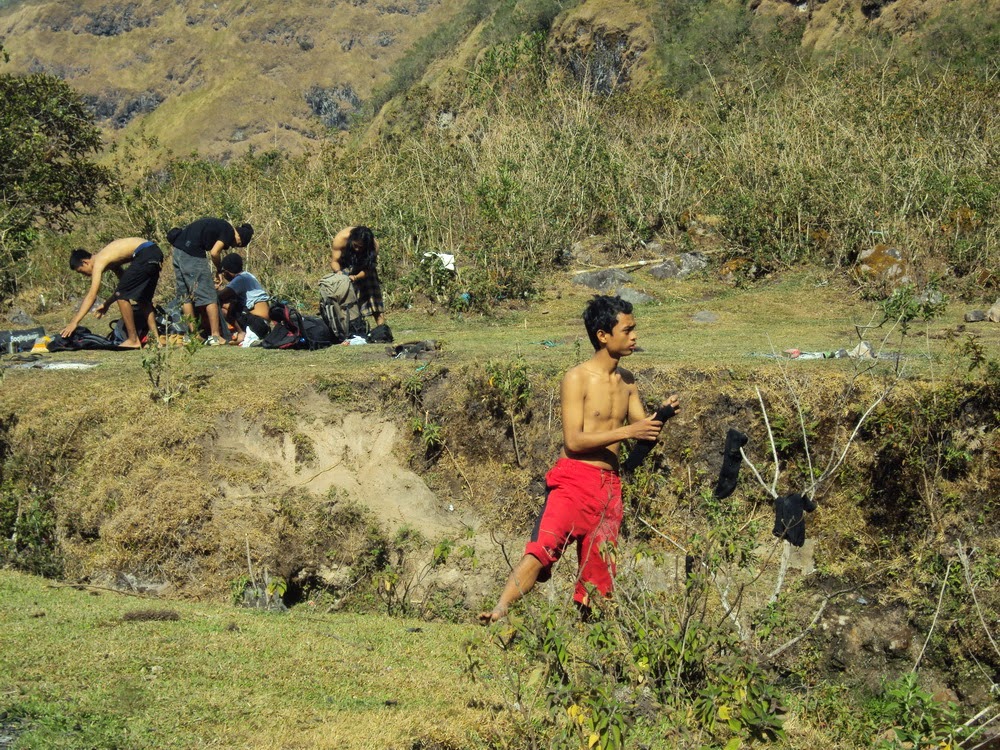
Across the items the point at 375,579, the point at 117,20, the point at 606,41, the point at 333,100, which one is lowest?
the point at 375,579

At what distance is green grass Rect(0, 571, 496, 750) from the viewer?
143 inches

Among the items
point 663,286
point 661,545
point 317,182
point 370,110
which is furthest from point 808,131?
point 370,110

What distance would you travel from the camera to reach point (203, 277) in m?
8.74

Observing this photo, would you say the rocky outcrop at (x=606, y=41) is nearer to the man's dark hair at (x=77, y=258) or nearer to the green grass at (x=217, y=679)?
the man's dark hair at (x=77, y=258)

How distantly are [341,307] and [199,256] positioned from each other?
122 centimetres

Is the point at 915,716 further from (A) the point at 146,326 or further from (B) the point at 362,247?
(A) the point at 146,326

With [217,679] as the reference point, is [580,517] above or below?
above

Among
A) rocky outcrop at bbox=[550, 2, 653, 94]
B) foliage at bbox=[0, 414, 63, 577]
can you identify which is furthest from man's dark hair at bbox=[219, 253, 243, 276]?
rocky outcrop at bbox=[550, 2, 653, 94]

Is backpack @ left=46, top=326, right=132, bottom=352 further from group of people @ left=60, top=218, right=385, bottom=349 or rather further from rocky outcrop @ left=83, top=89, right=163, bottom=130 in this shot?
rocky outcrop @ left=83, top=89, right=163, bottom=130

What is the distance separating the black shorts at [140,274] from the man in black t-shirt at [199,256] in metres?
0.25

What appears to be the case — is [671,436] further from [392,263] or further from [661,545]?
[392,263]

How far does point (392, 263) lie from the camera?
11.3m

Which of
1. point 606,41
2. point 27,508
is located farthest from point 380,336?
point 606,41

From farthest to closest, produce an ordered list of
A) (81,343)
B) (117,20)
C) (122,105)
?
(117,20), (122,105), (81,343)
